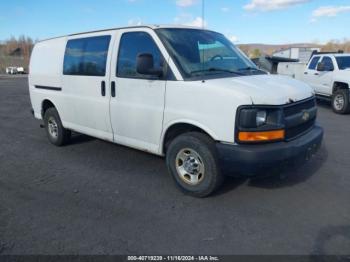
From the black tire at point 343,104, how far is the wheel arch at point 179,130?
26.2 ft

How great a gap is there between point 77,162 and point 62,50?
2.09m

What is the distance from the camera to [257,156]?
134 inches

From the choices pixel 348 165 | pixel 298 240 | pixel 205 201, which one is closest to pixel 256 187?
pixel 205 201

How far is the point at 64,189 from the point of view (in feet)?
14.2

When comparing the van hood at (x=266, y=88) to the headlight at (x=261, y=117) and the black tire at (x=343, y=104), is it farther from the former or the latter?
the black tire at (x=343, y=104)

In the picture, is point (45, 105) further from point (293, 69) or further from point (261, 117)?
point (293, 69)

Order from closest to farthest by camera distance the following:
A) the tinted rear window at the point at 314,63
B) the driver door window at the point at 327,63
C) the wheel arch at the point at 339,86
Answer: the wheel arch at the point at 339,86
the driver door window at the point at 327,63
the tinted rear window at the point at 314,63

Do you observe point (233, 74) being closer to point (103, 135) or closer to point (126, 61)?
point (126, 61)

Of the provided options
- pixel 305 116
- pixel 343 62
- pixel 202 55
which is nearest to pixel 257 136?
pixel 305 116

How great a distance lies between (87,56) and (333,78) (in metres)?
8.76

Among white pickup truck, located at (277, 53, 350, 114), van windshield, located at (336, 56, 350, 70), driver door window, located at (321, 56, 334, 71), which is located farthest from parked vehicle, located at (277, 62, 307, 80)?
van windshield, located at (336, 56, 350, 70)

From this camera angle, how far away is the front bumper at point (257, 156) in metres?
3.41

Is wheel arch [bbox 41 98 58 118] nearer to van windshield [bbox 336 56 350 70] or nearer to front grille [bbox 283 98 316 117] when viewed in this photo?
front grille [bbox 283 98 316 117]

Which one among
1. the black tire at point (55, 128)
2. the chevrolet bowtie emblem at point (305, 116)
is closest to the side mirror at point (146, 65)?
the chevrolet bowtie emblem at point (305, 116)
